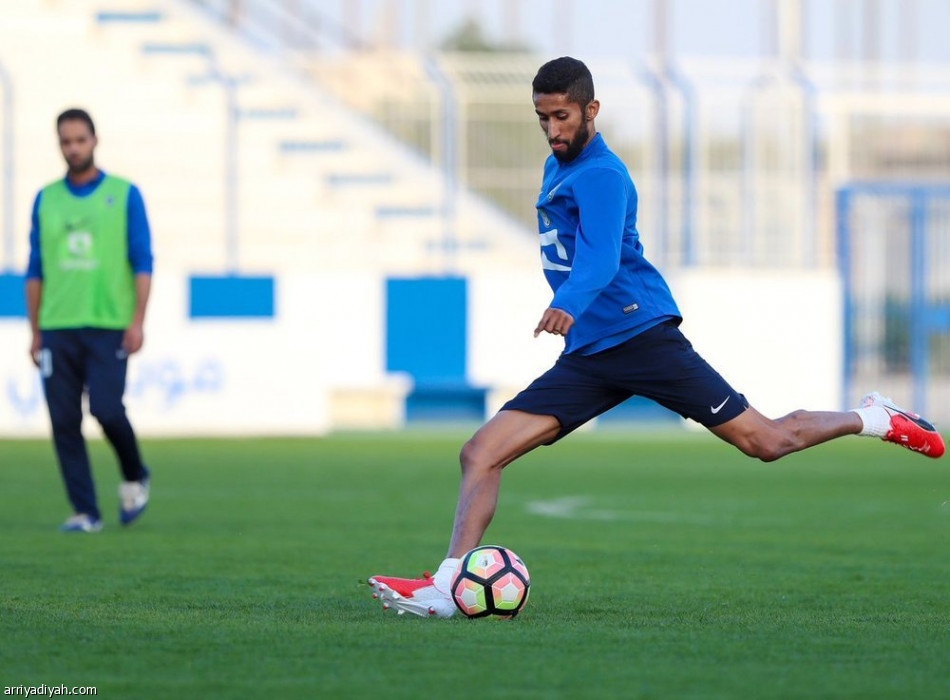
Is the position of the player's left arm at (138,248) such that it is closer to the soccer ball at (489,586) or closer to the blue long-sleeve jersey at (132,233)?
the blue long-sleeve jersey at (132,233)

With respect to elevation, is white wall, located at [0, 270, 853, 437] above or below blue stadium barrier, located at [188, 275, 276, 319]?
below

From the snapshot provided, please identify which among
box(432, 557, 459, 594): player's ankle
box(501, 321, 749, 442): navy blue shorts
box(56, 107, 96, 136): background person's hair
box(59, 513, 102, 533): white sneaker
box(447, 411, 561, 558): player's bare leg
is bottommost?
box(59, 513, 102, 533): white sneaker

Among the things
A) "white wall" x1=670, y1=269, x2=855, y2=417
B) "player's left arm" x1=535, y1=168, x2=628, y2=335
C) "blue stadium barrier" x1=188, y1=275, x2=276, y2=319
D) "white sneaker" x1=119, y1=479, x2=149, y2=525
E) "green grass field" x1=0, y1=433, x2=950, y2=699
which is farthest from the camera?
"white wall" x1=670, y1=269, x2=855, y2=417

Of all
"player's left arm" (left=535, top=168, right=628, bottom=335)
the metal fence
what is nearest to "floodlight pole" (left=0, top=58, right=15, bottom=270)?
the metal fence

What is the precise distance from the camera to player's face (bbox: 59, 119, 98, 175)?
29.9ft

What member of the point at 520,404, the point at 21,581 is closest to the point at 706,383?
the point at 520,404

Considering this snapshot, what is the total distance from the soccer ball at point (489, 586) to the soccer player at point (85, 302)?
12.0ft

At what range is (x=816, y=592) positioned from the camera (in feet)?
22.6

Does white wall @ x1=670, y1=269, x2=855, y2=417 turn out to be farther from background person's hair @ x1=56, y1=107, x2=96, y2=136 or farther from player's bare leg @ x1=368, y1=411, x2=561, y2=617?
player's bare leg @ x1=368, y1=411, x2=561, y2=617

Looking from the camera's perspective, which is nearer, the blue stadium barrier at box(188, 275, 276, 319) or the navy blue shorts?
the navy blue shorts

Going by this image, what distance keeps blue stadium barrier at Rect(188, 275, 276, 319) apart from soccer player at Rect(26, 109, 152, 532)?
913 cm

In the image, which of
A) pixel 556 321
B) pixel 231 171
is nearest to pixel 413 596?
pixel 556 321

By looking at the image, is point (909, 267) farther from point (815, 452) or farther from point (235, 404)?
point (235, 404)

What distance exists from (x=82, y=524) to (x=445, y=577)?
3.70 metres
